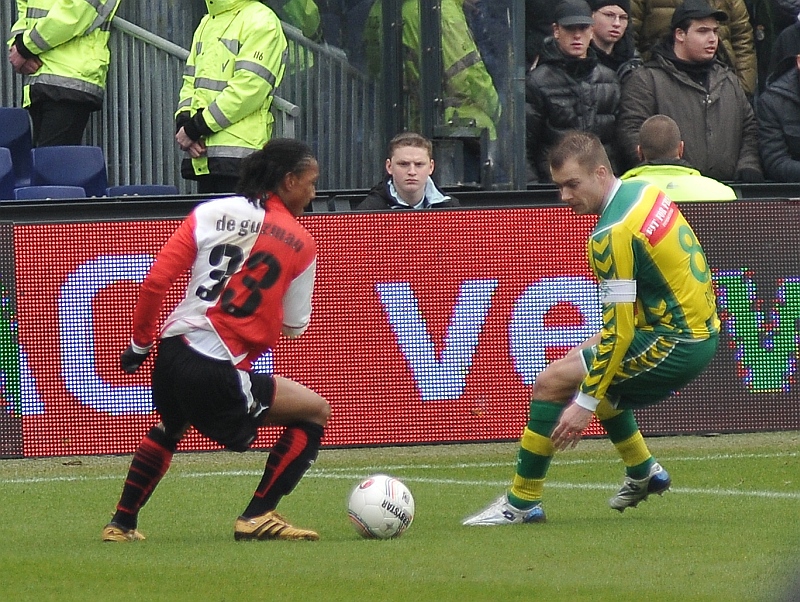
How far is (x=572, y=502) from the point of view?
Result: 26.5 ft

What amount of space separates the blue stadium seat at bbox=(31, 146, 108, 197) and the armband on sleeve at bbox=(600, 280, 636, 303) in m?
6.15

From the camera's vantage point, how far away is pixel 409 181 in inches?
412

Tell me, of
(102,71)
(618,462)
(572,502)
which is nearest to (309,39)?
(102,71)

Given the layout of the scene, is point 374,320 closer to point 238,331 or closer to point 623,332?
point 238,331

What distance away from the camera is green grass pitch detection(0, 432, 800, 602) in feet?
18.5

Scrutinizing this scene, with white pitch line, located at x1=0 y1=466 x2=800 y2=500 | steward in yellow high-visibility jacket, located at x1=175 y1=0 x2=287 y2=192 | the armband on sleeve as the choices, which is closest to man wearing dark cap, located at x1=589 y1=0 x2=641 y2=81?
steward in yellow high-visibility jacket, located at x1=175 y1=0 x2=287 y2=192

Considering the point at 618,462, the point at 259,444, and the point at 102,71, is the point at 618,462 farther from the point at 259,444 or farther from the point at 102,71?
the point at 102,71

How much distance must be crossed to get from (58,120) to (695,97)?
4.79m

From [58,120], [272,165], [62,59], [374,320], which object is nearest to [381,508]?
[272,165]

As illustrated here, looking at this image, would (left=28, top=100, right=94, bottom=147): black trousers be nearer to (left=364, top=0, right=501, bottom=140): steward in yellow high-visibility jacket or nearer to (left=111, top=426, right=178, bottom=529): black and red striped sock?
(left=364, top=0, right=501, bottom=140): steward in yellow high-visibility jacket

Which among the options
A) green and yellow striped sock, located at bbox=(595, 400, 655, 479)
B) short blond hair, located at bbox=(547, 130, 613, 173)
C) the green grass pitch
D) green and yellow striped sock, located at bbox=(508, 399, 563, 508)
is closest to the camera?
the green grass pitch

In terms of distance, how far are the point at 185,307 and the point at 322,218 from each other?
3.34m

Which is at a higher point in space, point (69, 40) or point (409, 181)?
point (69, 40)

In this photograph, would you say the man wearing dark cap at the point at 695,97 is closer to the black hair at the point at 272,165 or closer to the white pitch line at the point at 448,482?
the white pitch line at the point at 448,482
